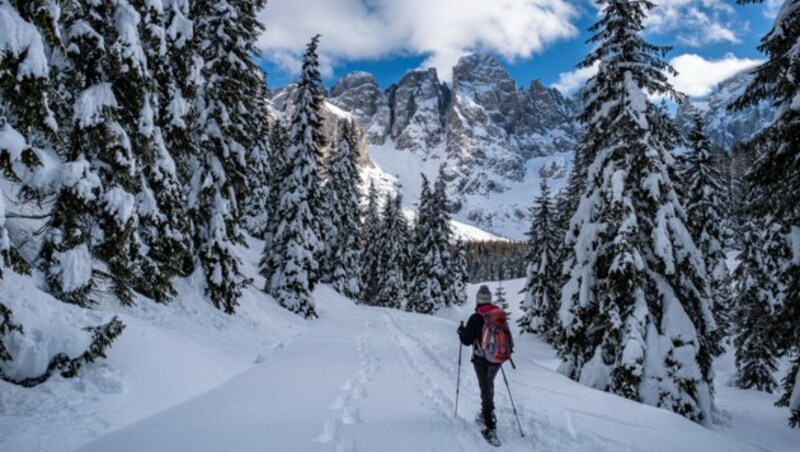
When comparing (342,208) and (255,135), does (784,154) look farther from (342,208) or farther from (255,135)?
(342,208)

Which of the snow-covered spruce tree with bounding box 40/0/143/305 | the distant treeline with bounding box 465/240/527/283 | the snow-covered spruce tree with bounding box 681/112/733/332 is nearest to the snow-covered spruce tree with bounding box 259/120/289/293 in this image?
the snow-covered spruce tree with bounding box 40/0/143/305

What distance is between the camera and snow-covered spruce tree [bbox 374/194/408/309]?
53031 millimetres

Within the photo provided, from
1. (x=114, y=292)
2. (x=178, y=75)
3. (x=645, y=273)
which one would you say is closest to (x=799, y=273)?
(x=645, y=273)

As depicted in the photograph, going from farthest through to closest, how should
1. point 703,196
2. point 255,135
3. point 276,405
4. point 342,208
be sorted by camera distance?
point 342,208
point 255,135
point 703,196
point 276,405

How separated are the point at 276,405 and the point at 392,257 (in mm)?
45547

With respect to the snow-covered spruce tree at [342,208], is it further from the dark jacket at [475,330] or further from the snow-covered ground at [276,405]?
the dark jacket at [475,330]

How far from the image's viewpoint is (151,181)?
10.9 m

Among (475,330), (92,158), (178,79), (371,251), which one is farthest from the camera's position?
(371,251)

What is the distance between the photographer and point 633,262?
11.8m

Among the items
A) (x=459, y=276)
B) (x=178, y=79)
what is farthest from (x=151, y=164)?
(x=459, y=276)

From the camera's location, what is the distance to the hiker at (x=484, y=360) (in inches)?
263

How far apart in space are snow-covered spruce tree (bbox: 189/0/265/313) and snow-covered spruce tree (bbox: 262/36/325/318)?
6.07 meters

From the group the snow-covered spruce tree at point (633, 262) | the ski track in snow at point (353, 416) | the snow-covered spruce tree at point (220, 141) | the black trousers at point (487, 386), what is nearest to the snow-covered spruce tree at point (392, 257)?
the snow-covered spruce tree at point (220, 141)

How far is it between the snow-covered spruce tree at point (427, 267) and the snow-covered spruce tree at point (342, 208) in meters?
6.56
